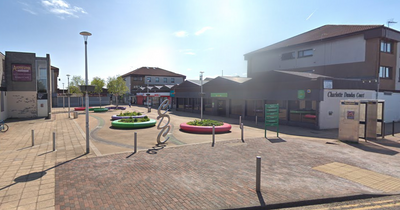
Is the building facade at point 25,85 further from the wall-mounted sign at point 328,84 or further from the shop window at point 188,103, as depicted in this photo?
the wall-mounted sign at point 328,84

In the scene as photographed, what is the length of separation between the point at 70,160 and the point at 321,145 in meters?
12.7

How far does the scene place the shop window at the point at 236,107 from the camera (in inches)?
1118

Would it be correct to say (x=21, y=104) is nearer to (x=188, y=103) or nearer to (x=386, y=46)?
(x=188, y=103)

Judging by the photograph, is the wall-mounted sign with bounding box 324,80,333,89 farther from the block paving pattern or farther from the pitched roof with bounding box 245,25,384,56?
the pitched roof with bounding box 245,25,384,56

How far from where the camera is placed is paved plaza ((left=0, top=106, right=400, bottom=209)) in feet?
19.2

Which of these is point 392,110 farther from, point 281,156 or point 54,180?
point 54,180

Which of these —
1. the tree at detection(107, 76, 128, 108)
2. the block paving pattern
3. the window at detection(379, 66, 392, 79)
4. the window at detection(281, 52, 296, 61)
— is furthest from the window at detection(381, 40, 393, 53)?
the tree at detection(107, 76, 128, 108)

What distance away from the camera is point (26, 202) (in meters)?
5.68

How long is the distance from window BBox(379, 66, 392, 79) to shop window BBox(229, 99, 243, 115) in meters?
16.7

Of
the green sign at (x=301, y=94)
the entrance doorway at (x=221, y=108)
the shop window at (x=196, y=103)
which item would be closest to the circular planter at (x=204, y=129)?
the green sign at (x=301, y=94)

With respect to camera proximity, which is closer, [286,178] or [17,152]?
[286,178]

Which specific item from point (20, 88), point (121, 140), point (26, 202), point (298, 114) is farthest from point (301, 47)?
point (20, 88)

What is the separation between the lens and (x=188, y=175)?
25.2 feet

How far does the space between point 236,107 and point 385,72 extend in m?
18.3
